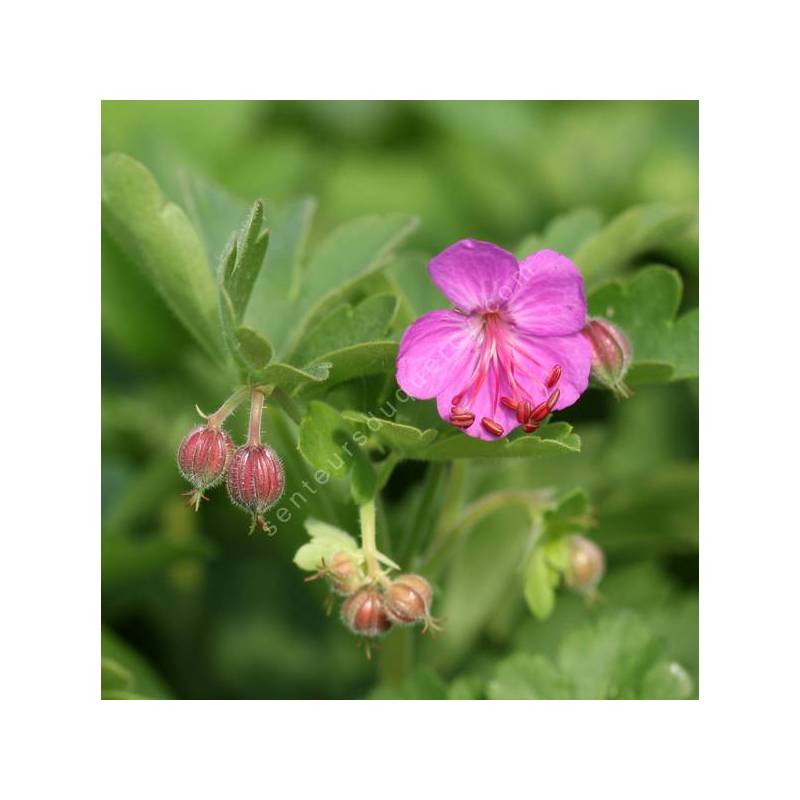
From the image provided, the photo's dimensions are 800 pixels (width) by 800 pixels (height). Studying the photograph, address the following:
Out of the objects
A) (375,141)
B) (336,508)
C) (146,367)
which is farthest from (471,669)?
(375,141)

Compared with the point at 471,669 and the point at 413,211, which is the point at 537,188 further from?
the point at 471,669

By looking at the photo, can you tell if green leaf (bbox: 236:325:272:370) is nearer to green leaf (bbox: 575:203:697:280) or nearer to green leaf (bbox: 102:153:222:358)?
green leaf (bbox: 102:153:222:358)

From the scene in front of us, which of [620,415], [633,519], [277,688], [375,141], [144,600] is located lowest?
[277,688]

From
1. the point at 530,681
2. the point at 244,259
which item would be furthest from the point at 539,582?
the point at 244,259

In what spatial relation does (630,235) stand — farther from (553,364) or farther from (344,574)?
(344,574)

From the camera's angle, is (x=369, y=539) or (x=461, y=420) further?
(x=369, y=539)

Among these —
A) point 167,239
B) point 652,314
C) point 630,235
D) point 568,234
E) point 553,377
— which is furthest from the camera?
point 568,234
